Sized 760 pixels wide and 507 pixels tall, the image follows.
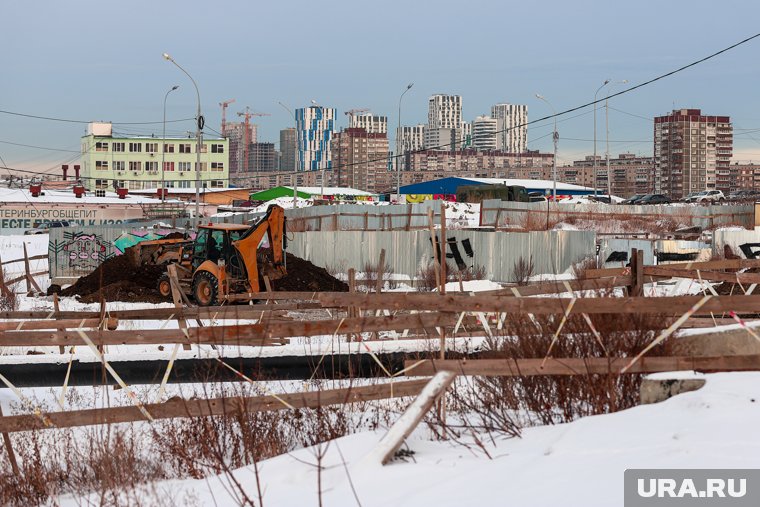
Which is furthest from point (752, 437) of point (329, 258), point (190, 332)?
point (329, 258)

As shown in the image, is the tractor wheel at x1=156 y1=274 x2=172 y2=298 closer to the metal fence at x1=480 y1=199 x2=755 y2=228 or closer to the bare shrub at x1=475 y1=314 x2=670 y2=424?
the bare shrub at x1=475 y1=314 x2=670 y2=424

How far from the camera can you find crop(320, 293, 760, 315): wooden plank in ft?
27.2

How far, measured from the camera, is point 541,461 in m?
6.59

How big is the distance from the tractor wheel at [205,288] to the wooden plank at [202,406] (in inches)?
579

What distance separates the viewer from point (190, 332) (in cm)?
933

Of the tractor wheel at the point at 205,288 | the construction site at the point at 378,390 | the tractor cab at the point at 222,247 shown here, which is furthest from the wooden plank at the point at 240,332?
the tractor cab at the point at 222,247

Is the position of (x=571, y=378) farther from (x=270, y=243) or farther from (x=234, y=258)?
(x=270, y=243)

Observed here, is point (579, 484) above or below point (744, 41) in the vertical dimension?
below

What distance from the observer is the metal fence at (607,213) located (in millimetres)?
52525

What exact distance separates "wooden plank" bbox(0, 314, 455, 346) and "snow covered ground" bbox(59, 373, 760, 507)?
5.48ft

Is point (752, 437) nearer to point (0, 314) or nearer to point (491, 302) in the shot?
point (491, 302)

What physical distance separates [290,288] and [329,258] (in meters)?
4.88

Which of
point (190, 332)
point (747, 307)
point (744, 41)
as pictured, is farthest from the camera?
point (744, 41)

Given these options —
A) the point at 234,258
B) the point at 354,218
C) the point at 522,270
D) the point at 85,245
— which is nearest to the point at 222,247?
the point at 234,258
